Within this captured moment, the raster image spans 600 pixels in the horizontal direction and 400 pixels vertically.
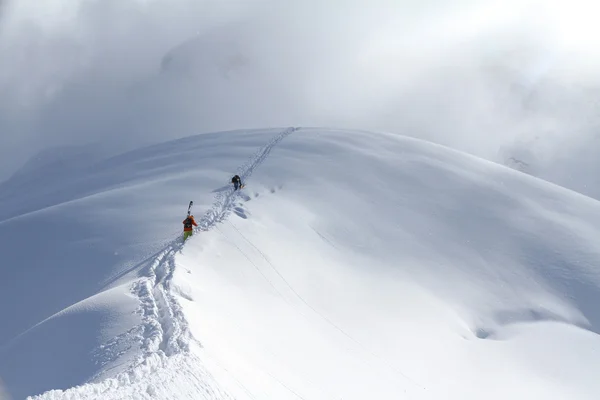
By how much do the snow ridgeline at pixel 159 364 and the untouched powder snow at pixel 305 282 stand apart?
0.19 ft

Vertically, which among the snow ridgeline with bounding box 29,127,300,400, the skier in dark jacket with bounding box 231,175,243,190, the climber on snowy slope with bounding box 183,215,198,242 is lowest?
the snow ridgeline with bounding box 29,127,300,400

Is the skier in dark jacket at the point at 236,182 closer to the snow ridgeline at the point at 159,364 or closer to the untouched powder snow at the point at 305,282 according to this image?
the untouched powder snow at the point at 305,282

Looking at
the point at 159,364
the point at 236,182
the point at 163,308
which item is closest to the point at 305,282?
the point at 163,308

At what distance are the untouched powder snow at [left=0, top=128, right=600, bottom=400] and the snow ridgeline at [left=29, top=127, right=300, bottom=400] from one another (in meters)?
0.06

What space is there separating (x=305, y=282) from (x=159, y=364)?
13.7 m

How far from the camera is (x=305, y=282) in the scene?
27375 mm

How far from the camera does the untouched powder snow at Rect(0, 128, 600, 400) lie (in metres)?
17.1

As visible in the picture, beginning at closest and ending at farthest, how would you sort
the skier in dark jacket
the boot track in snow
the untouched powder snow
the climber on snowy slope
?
the boot track in snow < the untouched powder snow < the climber on snowy slope < the skier in dark jacket

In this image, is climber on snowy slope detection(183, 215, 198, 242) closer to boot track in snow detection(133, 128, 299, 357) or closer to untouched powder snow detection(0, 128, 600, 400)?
boot track in snow detection(133, 128, 299, 357)

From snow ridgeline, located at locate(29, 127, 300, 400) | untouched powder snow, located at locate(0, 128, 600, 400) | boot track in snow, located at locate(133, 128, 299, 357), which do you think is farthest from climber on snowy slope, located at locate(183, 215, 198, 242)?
snow ridgeline, located at locate(29, 127, 300, 400)

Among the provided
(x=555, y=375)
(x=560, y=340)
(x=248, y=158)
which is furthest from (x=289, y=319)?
(x=248, y=158)

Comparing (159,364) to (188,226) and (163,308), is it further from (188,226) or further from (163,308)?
(188,226)

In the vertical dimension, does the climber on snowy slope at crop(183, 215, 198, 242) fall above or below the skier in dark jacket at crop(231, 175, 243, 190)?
below

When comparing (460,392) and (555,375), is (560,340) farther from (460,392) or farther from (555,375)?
(460,392)
